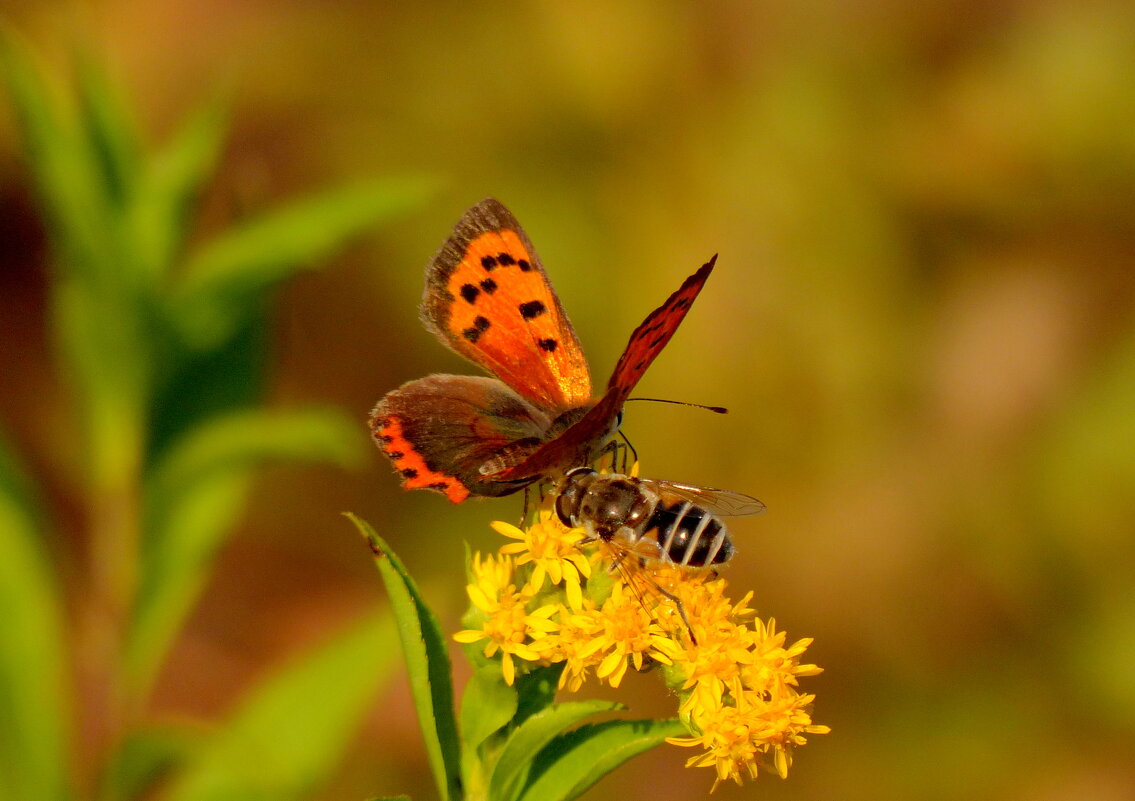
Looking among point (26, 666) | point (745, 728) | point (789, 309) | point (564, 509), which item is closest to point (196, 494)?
point (26, 666)

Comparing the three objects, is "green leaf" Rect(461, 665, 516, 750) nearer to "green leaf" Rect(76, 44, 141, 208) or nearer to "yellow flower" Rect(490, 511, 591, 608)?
"yellow flower" Rect(490, 511, 591, 608)

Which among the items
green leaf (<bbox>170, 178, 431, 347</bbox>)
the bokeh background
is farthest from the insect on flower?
the bokeh background

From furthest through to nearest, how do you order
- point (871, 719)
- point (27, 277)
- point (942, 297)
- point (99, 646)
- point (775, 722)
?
point (942, 297) → point (27, 277) → point (871, 719) → point (99, 646) → point (775, 722)

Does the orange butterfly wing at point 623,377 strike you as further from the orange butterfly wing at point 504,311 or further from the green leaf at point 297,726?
the green leaf at point 297,726

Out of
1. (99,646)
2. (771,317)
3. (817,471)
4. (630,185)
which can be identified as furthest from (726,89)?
(99,646)

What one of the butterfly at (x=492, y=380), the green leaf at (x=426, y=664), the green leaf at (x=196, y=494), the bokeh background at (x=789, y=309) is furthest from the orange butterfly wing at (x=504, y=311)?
the bokeh background at (x=789, y=309)

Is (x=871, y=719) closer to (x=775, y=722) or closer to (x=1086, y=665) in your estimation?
(x=1086, y=665)

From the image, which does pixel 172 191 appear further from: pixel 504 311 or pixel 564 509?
pixel 564 509
